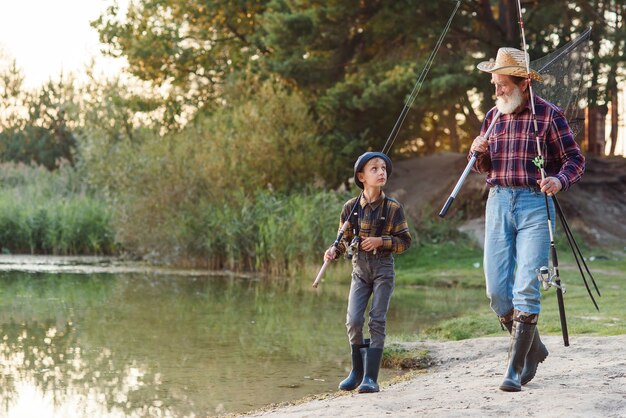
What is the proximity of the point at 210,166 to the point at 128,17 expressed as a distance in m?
8.37

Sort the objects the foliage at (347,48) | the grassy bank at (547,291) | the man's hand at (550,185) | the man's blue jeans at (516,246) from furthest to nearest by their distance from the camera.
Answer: the foliage at (347,48)
the grassy bank at (547,291)
the man's blue jeans at (516,246)
the man's hand at (550,185)

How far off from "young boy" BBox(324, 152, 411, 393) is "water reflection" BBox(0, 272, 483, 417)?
108 cm

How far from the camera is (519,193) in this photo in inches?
240

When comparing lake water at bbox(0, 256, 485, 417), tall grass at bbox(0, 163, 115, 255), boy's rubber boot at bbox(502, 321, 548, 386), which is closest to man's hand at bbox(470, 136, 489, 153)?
boy's rubber boot at bbox(502, 321, 548, 386)

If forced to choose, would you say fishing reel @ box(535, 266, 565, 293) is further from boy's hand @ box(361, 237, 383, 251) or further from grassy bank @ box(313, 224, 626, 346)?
grassy bank @ box(313, 224, 626, 346)

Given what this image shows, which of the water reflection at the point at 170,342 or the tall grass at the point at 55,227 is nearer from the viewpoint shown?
the water reflection at the point at 170,342

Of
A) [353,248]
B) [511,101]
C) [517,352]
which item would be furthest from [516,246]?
[353,248]

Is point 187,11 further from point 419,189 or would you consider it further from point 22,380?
point 22,380

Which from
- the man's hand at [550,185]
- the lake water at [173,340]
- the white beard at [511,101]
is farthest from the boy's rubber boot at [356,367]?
the white beard at [511,101]

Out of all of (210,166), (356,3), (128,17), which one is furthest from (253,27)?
(210,166)

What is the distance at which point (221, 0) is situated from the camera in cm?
2553

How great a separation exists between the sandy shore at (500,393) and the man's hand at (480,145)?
1371 mm

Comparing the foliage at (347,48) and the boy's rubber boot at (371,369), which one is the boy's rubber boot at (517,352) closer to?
the boy's rubber boot at (371,369)

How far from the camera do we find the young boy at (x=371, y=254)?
21.4 ft
